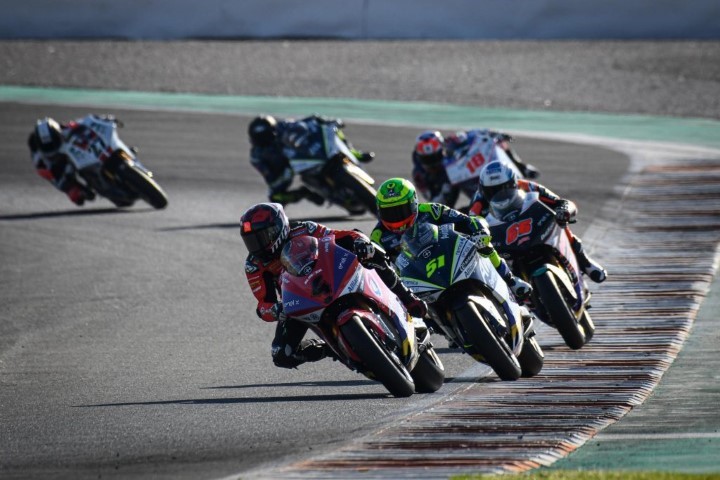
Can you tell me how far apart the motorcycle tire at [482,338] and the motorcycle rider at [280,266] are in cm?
26

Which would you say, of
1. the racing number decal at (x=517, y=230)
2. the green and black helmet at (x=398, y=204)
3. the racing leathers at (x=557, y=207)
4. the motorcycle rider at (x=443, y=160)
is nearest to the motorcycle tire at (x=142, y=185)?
the motorcycle rider at (x=443, y=160)

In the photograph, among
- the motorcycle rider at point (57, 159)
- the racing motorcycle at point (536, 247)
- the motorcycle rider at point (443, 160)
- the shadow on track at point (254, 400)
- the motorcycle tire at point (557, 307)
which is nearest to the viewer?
the shadow on track at point (254, 400)

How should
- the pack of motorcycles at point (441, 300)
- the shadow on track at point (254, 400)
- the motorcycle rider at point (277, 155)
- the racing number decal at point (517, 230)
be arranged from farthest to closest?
the motorcycle rider at point (277, 155)
the racing number decal at point (517, 230)
the shadow on track at point (254, 400)
the pack of motorcycles at point (441, 300)

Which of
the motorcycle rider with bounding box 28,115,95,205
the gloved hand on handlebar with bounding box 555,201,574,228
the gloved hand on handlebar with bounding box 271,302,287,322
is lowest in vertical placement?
the motorcycle rider with bounding box 28,115,95,205

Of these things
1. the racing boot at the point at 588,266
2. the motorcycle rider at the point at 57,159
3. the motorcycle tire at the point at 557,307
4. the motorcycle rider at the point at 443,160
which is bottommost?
the motorcycle rider at the point at 57,159

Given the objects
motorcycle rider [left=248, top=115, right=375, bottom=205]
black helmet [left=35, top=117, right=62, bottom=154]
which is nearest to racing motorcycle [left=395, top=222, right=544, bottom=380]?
motorcycle rider [left=248, top=115, right=375, bottom=205]

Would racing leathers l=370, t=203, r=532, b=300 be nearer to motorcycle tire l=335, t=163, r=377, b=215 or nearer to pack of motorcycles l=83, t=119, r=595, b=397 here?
pack of motorcycles l=83, t=119, r=595, b=397

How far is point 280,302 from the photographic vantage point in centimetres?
863

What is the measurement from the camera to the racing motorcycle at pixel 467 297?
8812 millimetres

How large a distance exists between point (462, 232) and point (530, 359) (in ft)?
3.26

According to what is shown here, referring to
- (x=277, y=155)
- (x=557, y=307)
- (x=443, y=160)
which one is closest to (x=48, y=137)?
(x=277, y=155)

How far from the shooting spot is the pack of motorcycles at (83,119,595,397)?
837 centimetres

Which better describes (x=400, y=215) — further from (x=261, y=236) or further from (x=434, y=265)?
(x=261, y=236)

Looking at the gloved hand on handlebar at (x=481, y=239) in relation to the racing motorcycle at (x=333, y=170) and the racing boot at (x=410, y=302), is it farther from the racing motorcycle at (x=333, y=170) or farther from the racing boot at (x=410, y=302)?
the racing motorcycle at (x=333, y=170)
